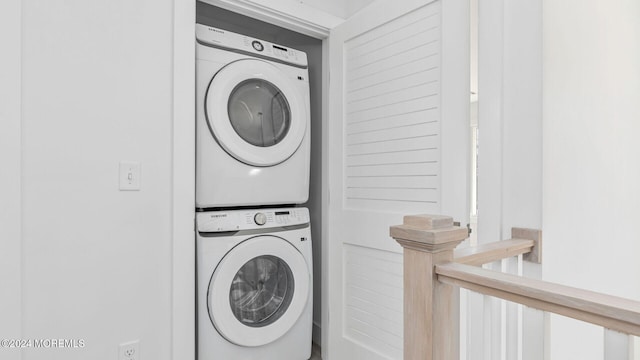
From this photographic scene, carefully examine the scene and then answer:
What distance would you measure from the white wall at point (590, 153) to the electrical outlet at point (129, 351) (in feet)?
5.37

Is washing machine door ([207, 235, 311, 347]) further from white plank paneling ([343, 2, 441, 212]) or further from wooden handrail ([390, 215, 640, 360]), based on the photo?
wooden handrail ([390, 215, 640, 360])

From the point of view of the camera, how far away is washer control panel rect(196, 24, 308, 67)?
174 cm

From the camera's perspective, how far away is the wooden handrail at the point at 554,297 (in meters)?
0.59

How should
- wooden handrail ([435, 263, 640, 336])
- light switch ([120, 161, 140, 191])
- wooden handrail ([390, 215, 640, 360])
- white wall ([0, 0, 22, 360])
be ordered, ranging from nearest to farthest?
wooden handrail ([435, 263, 640, 336]) → wooden handrail ([390, 215, 640, 360]) → white wall ([0, 0, 22, 360]) → light switch ([120, 161, 140, 191])

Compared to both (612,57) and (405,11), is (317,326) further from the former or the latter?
(612,57)

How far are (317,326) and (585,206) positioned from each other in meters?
1.77

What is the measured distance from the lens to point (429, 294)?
79 cm

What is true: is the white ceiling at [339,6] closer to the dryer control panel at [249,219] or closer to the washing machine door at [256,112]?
the washing machine door at [256,112]

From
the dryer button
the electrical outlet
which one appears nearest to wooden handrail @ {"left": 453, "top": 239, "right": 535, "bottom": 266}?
the dryer button

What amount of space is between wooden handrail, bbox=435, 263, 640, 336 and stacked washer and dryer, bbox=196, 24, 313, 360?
122 cm

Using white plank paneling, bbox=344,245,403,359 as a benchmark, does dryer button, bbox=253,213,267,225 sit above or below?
above

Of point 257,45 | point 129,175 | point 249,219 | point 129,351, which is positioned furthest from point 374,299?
point 257,45

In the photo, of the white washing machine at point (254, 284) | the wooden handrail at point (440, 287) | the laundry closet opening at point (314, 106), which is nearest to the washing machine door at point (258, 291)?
the white washing machine at point (254, 284)

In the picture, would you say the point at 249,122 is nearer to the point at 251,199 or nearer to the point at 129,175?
the point at 251,199
